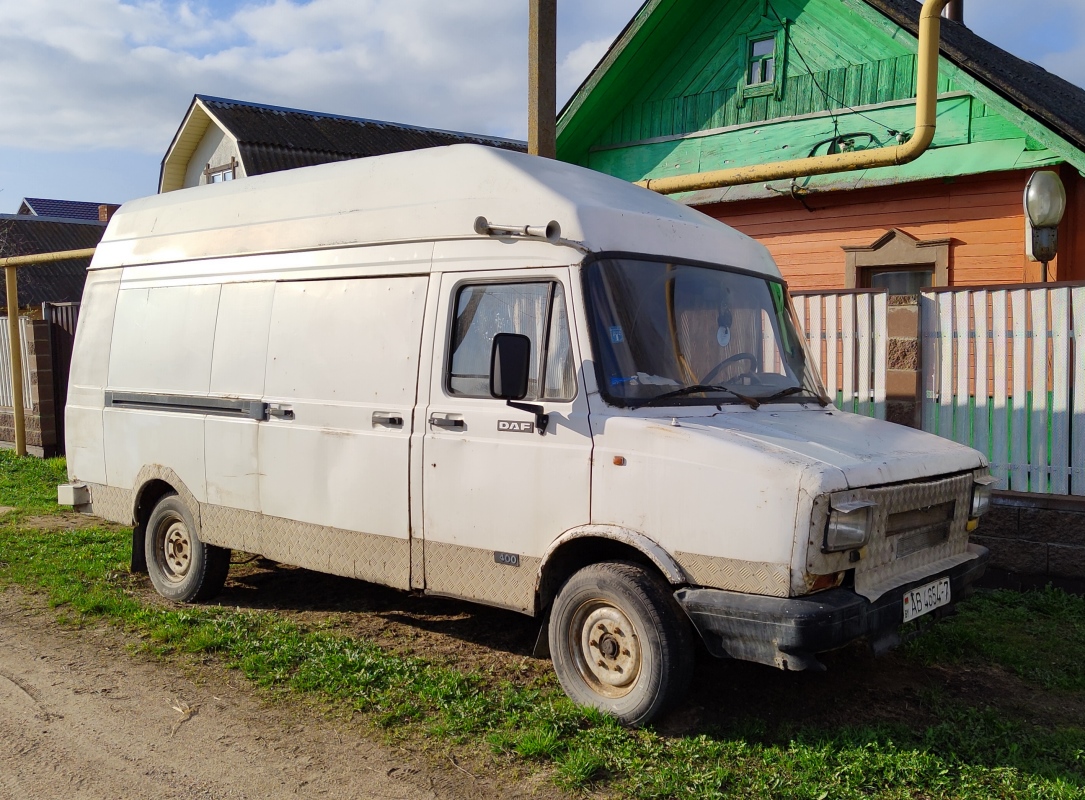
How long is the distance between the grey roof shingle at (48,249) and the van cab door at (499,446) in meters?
34.5

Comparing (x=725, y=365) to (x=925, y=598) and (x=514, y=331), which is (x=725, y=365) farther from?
(x=925, y=598)

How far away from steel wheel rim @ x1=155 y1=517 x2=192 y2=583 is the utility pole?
4.07 m

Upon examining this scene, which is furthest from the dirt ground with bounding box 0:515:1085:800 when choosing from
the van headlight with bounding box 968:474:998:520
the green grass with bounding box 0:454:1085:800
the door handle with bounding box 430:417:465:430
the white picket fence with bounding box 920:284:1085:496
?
the white picket fence with bounding box 920:284:1085:496

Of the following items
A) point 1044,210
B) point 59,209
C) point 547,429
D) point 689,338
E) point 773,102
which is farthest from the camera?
point 59,209

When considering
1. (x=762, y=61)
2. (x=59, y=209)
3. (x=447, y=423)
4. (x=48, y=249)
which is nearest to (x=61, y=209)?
(x=59, y=209)

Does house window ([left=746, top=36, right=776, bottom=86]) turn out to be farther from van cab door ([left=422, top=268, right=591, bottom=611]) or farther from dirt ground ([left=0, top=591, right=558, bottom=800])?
dirt ground ([left=0, top=591, right=558, bottom=800])

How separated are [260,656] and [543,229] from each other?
2904 mm

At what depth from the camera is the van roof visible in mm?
4986

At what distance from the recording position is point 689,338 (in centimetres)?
498

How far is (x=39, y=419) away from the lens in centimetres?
1403

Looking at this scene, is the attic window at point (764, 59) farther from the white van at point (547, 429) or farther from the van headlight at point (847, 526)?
the van headlight at point (847, 526)

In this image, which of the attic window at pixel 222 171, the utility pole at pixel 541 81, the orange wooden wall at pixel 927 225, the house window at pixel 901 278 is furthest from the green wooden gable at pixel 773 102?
the attic window at pixel 222 171

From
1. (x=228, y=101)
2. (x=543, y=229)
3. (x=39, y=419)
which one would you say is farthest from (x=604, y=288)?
(x=228, y=101)

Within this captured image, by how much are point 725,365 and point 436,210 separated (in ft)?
5.98
